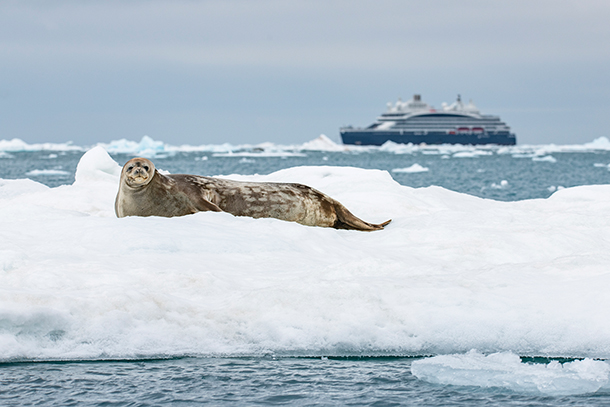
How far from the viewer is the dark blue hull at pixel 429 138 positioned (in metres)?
92.5

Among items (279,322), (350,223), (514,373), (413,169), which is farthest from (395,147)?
(514,373)

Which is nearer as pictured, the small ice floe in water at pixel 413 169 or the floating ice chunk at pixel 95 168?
the floating ice chunk at pixel 95 168

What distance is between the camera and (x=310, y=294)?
390 cm

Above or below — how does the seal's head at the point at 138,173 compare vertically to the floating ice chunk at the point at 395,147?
below

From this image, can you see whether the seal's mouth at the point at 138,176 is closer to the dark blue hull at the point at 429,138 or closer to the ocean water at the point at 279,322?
the ocean water at the point at 279,322

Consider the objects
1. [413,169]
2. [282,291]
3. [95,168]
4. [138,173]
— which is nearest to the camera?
[282,291]

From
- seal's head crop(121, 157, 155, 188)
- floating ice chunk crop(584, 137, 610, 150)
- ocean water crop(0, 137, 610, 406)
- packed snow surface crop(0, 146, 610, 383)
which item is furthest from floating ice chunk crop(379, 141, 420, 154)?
ocean water crop(0, 137, 610, 406)

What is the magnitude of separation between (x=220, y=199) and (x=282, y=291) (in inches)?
117

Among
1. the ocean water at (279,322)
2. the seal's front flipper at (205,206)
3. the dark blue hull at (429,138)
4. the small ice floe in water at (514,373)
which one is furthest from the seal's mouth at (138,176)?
the dark blue hull at (429,138)

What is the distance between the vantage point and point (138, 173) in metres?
6.34

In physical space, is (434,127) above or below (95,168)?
above

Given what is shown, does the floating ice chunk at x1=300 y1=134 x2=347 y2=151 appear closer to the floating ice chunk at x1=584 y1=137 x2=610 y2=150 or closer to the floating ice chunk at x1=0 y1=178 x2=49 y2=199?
the floating ice chunk at x1=584 y1=137 x2=610 y2=150

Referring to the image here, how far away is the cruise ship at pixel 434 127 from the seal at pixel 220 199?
285 ft

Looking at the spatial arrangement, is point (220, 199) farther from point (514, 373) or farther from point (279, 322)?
point (514, 373)
